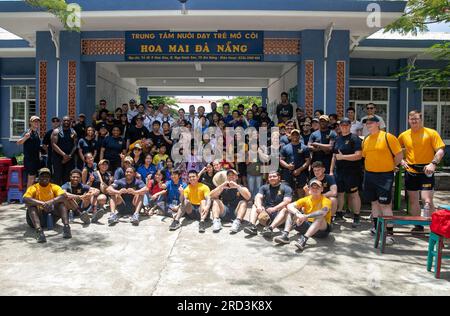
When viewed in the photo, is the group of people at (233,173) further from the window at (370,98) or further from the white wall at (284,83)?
the window at (370,98)

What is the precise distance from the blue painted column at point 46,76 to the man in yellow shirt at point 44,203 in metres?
4.34

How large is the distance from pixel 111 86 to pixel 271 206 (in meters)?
10.4

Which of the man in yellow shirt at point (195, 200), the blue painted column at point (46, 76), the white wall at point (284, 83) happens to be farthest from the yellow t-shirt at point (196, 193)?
the white wall at point (284, 83)

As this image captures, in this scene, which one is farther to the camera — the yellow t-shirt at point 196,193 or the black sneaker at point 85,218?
the yellow t-shirt at point 196,193

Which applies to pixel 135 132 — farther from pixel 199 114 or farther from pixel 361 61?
pixel 361 61

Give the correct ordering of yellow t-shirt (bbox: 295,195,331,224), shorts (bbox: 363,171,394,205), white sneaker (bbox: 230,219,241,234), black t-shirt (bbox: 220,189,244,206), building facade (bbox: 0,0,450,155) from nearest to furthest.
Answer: yellow t-shirt (bbox: 295,195,331,224)
shorts (bbox: 363,171,394,205)
white sneaker (bbox: 230,219,241,234)
black t-shirt (bbox: 220,189,244,206)
building facade (bbox: 0,0,450,155)

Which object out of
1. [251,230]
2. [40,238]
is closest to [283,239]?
[251,230]

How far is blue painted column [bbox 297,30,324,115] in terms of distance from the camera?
9688 millimetres

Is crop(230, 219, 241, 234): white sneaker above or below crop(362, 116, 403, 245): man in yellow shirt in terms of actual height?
below

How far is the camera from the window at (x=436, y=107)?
560 inches

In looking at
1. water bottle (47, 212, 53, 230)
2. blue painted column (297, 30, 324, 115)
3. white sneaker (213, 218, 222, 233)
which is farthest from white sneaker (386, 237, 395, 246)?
water bottle (47, 212, 53, 230)

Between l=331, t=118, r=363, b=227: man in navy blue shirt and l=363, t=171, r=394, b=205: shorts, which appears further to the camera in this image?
l=331, t=118, r=363, b=227: man in navy blue shirt

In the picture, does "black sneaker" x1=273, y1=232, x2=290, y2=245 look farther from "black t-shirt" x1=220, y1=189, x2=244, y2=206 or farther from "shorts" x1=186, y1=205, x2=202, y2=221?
"shorts" x1=186, y1=205, x2=202, y2=221

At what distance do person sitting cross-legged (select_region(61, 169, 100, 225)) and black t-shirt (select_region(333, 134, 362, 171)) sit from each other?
174 inches
